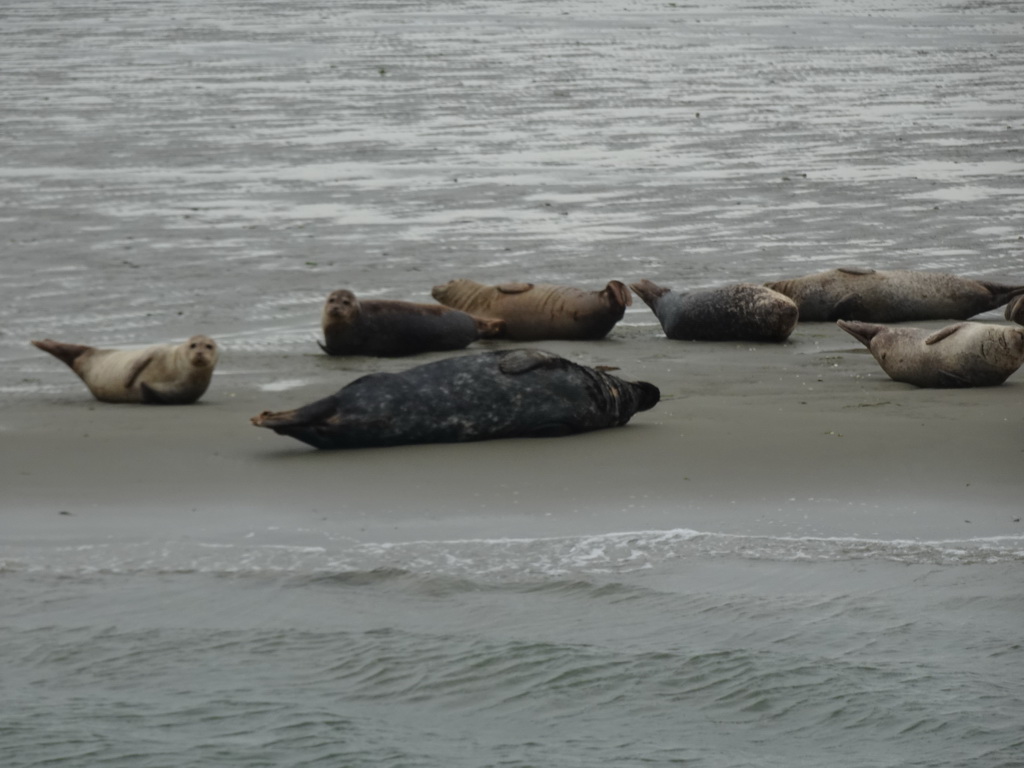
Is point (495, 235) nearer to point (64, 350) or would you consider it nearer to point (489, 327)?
point (489, 327)

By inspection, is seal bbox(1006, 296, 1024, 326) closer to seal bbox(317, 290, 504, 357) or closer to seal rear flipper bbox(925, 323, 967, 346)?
seal rear flipper bbox(925, 323, 967, 346)

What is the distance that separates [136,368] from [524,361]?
1.76 meters

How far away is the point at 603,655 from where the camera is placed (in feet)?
14.0

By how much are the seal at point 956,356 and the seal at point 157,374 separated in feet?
10.2

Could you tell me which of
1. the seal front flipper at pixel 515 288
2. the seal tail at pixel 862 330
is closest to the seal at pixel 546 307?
the seal front flipper at pixel 515 288

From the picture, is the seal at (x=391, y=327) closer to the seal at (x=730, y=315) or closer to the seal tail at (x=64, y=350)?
the seal at (x=730, y=315)

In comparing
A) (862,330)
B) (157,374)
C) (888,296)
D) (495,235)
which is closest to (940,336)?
(862,330)

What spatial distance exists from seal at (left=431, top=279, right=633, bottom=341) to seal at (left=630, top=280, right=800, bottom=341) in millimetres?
294

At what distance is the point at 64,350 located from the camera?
25.2 ft

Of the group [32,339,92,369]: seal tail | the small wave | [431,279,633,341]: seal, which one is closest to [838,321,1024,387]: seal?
[431,279,633,341]: seal

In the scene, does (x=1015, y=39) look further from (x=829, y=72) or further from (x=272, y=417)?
(x=272, y=417)

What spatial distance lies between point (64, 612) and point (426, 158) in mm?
11341

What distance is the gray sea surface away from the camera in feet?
12.9

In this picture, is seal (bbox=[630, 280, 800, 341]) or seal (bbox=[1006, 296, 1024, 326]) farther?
seal (bbox=[1006, 296, 1024, 326])
